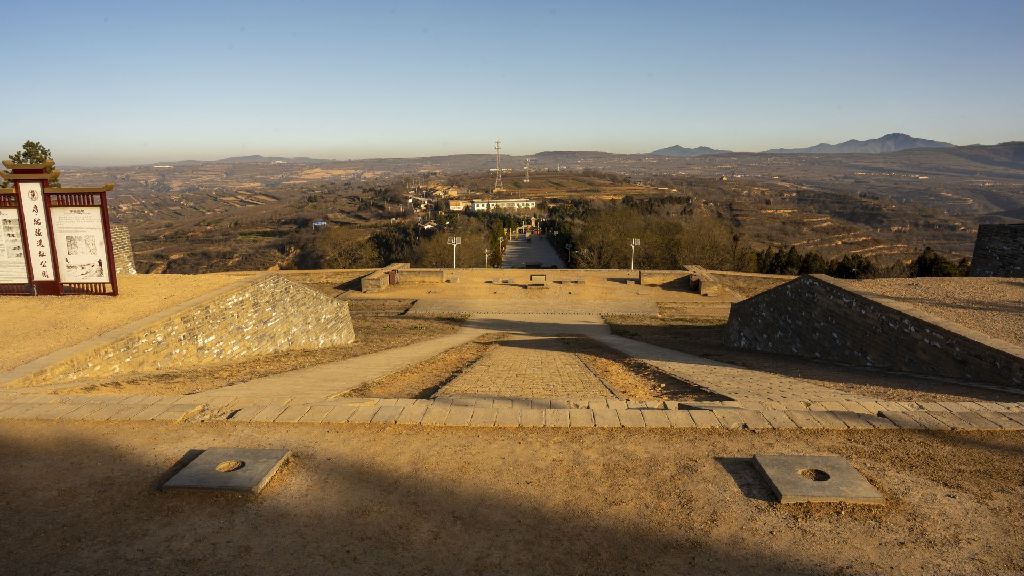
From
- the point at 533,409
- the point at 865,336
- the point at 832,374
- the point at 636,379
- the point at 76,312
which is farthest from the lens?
the point at 76,312

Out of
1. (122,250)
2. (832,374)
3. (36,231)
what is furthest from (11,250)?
(832,374)

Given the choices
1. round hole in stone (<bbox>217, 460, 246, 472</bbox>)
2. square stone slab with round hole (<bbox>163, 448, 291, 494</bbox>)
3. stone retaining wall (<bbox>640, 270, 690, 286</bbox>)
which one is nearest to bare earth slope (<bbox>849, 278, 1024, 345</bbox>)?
square stone slab with round hole (<bbox>163, 448, 291, 494</bbox>)

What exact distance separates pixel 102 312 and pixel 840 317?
12650 millimetres

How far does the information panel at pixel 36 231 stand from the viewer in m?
9.98

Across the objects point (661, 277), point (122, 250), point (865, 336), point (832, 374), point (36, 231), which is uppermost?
point (36, 231)

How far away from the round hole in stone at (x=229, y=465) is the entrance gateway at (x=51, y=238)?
8541mm

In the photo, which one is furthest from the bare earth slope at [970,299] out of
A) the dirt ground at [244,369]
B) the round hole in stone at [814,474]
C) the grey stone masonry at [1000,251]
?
the dirt ground at [244,369]

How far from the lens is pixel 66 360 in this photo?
265 inches

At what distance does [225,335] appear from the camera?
9.60 metres

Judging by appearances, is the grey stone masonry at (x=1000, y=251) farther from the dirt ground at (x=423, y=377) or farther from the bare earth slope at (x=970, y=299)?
the dirt ground at (x=423, y=377)

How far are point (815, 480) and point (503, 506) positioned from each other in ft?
7.25

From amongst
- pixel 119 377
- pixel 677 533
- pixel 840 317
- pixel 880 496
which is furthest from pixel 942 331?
pixel 119 377

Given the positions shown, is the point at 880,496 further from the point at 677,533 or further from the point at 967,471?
the point at 677,533

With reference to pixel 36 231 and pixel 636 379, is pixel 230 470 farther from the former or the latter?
pixel 36 231
